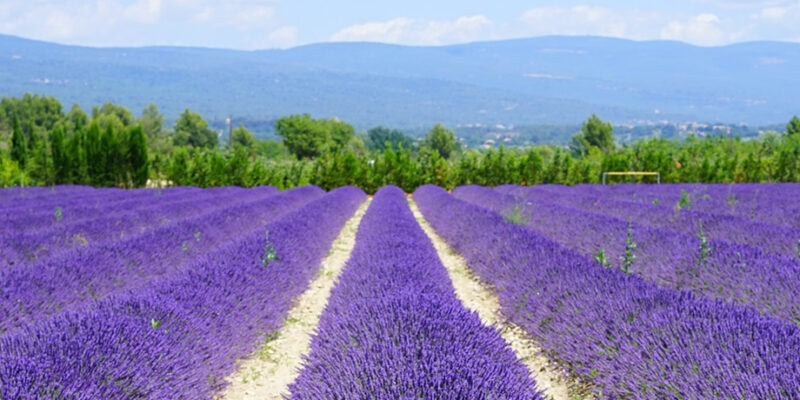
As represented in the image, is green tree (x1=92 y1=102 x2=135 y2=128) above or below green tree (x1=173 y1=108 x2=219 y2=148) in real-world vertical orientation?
above

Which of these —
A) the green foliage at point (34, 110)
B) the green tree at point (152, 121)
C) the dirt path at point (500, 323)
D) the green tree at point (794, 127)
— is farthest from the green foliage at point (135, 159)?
the green tree at point (152, 121)

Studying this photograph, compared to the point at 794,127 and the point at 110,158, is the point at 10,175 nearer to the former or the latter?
the point at 110,158

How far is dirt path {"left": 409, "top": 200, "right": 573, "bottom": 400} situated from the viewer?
147 inches

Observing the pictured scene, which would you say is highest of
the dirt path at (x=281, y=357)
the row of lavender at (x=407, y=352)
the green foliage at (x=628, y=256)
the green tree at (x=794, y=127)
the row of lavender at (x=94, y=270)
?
the green tree at (x=794, y=127)

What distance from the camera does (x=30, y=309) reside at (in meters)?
4.34

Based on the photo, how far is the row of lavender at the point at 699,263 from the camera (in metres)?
4.29

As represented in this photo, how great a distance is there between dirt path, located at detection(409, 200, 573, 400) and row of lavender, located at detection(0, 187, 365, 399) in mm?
1643

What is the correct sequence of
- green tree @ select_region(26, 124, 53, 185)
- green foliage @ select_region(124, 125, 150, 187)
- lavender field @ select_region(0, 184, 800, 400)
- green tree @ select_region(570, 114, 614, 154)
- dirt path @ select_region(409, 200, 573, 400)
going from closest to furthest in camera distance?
lavender field @ select_region(0, 184, 800, 400)
dirt path @ select_region(409, 200, 573, 400)
green foliage @ select_region(124, 125, 150, 187)
green tree @ select_region(26, 124, 53, 185)
green tree @ select_region(570, 114, 614, 154)

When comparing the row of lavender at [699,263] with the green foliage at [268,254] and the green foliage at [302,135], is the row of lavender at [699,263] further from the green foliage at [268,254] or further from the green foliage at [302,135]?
the green foliage at [302,135]

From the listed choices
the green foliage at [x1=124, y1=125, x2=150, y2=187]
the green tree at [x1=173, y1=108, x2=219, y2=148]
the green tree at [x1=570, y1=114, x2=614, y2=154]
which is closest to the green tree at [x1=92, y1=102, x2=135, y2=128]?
the green tree at [x1=173, y1=108, x2=219, y2=148]

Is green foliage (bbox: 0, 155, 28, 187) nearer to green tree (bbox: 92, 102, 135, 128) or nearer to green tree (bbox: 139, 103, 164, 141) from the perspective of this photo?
green tree (bbox: 92, 102, 135, 128)

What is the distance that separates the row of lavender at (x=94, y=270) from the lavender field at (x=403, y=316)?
0.02 meters

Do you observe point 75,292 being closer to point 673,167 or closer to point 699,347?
point 699,347

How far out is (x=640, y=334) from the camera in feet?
10.8
